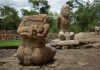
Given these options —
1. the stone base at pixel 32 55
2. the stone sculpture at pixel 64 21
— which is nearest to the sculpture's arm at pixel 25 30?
the stone base at pixel 32 55

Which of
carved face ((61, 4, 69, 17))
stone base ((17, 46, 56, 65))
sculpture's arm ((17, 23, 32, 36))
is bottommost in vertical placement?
stone base ((17, 46, 56, 65))

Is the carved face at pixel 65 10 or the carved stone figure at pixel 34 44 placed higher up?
the carved face at pixel 65 10

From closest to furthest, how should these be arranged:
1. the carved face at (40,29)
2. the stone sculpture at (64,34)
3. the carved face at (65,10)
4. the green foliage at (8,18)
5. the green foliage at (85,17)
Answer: the carved face at (40,29) < the stone sculpture at (64,34) < the carved face at (65,10) < the green foliage at (85,17) < the green foliage at (8,18)

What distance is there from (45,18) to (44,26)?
0.35m

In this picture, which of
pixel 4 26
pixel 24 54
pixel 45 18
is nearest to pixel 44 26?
pixel 45 18

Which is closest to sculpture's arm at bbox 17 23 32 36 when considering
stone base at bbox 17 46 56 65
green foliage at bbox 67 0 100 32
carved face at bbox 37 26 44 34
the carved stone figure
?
the carved stone figure

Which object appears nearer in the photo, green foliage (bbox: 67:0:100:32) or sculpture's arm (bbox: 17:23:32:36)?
sculpture's arm (bbox: 17:23:32:36)

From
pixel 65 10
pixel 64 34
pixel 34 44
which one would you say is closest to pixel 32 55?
pixel 34 44

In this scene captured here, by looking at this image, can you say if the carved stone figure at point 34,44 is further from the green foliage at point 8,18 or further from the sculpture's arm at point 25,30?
the green foliage at point 8,18

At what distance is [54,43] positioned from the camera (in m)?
11.5

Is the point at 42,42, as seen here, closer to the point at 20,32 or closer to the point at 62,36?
the point at 20,32

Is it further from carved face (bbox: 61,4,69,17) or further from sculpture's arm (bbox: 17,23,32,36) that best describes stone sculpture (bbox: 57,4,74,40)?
sculpture's arm (bbox: 17,23,32,36)

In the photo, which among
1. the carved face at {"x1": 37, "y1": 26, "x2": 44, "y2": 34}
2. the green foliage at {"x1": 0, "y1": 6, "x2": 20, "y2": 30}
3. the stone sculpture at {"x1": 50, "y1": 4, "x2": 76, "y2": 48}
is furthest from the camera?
the green foliage at {"x1": 0, "y1": 6, "x2": 20, "y2": 30}

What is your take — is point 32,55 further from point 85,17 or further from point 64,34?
point 85,17
